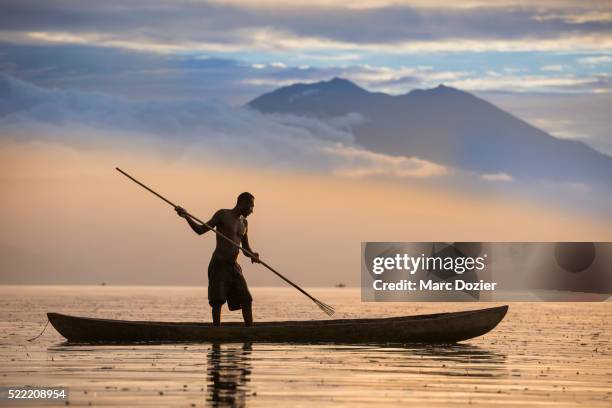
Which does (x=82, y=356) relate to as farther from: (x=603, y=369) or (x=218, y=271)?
(x=603, y=369)

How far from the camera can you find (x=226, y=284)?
27656 mm

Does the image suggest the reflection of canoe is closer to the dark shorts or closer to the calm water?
the calm water

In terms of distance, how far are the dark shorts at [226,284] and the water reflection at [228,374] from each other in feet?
4.04

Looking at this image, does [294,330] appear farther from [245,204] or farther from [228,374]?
[228,374]

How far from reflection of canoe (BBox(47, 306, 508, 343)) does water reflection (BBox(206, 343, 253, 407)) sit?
14.5 inches

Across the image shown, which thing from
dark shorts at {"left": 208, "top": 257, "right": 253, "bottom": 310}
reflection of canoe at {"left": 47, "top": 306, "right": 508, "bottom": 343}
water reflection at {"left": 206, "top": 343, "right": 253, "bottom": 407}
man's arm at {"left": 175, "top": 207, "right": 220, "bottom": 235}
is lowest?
water reflection at {"left": 206, "top": 343, "right": 253, "bottom": 407}

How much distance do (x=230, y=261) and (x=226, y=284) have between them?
0.47 metres

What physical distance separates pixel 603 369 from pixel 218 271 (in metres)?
8.49

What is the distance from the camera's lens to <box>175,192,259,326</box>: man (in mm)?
27531

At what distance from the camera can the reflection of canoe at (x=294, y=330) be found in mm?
26672

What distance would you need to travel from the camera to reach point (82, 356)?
76.2 ft

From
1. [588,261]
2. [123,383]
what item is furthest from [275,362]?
[588,261]

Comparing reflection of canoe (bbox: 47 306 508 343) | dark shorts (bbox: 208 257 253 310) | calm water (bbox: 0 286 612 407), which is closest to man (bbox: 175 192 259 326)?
dark shorts (bbox: 208 257 253 310)

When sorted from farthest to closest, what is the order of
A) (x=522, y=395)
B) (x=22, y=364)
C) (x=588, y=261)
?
(x=588, y=261) → (x=22, y=364) → (x=522, y=395)
